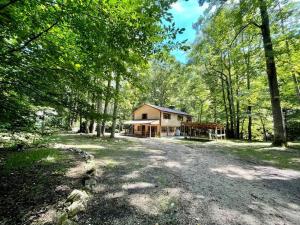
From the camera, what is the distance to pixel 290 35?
11.5 meters

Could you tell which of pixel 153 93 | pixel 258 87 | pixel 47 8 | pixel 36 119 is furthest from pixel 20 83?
pixel 153 93

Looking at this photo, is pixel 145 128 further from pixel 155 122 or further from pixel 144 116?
pixel 144 116

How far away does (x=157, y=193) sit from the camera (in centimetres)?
482

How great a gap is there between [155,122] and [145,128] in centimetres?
240

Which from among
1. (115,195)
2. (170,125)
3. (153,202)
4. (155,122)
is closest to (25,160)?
(115,195)

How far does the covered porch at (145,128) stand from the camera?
28.4 meters

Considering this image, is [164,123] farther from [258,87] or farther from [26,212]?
[26,212]

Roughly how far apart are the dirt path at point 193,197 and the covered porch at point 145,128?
68.1ft

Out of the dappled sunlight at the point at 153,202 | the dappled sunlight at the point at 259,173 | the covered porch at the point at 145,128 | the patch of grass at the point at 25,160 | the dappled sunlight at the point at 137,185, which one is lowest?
the dappled sunlight at the point at 153,202

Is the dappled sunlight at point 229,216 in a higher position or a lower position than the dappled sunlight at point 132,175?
lower

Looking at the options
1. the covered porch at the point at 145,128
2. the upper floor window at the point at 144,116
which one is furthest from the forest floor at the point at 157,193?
the upper floor window at the point at 144,116

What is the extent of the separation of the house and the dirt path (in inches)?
823

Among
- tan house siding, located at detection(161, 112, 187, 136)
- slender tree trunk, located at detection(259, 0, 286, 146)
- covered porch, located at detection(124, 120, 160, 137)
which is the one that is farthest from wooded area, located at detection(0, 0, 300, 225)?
tan house siding, located at detection(161, 112, 187, 136)

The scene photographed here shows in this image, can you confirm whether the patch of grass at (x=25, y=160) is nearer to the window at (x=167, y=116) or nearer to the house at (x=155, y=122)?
the house at (x=155, y=122)
